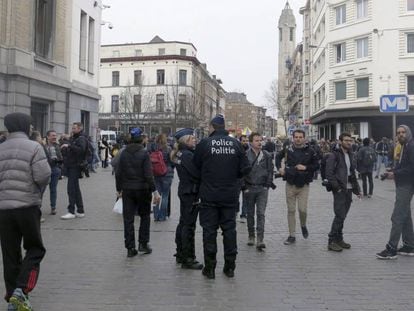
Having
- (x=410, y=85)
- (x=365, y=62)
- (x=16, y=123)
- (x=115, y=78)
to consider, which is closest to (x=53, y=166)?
(x=16, y=123)

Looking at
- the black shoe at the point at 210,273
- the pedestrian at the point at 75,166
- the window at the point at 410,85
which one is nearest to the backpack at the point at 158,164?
the pedestrian at the point at 75,166

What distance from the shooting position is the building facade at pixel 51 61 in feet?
59.5

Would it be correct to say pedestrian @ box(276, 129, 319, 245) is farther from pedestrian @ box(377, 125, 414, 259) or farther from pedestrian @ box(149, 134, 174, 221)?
pedestrian @ box(149, 134, 174, 221)

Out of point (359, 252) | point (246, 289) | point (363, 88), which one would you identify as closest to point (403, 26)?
point (363, 88)

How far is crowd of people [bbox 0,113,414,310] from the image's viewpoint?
4.87 m

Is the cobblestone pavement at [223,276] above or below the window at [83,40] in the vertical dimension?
below

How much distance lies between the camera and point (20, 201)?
485cm

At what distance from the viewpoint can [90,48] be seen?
2733 cm

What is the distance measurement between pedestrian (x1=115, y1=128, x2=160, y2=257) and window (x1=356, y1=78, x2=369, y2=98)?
1398 inches

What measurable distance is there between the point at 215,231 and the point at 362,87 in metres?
36.9

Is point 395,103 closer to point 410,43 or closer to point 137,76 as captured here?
point 410,43

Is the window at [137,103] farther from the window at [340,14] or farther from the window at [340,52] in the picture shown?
the window at [340,14]

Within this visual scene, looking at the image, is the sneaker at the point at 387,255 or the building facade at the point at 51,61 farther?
the building facade at the point at 51,61

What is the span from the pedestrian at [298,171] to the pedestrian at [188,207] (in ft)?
6.39
